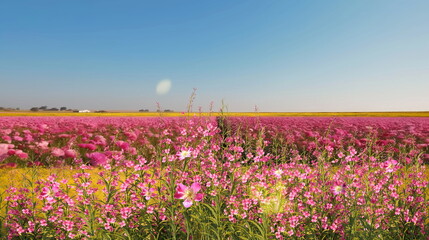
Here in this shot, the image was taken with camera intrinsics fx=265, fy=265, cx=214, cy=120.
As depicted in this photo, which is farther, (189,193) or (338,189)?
(338,189)

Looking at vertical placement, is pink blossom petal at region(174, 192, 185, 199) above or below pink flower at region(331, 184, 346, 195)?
above

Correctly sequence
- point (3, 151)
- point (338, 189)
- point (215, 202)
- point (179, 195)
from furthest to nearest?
1. point (3, 151)
2. point (338, 189)
3. point (215, 202)
4. point (179, 195)

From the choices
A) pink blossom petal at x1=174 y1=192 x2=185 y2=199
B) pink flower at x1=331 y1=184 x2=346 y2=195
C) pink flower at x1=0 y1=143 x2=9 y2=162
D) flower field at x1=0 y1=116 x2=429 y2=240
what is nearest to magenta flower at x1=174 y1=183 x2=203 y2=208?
pink blossom petal at x1=174 y1=192 x2=185 y2=199

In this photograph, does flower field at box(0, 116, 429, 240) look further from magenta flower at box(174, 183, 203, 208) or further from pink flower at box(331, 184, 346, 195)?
magenta flower at box(174, 183, 203, 208)

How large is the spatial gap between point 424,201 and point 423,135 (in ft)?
20.8

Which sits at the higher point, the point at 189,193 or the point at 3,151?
the point at 189,193

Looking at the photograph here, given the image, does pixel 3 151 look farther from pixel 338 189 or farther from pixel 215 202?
pixel 338 189

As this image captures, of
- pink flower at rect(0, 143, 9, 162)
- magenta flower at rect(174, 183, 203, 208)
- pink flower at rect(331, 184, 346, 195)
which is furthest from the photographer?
pink flower at rect(0, 143, 9, 162)

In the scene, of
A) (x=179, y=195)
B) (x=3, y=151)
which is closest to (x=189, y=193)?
(x=179, y=195)

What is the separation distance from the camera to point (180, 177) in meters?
2.50

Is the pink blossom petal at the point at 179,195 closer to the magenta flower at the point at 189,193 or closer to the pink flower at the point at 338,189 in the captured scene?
the magenta flower at the point at 189,193

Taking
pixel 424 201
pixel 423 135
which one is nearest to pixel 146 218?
pixel 424 201

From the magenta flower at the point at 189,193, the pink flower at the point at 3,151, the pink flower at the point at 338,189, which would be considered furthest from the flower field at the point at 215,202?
the pink flower at the point at 3,151

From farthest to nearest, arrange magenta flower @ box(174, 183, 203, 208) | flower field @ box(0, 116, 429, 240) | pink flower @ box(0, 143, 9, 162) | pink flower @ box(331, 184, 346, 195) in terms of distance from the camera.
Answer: pink flower @ box(0, 143, 9, 162), pink flower @ box(331, 184, 346, 195), flower field @ box(0, 116, 429, 240), magenta flower @ box(174, 183, 203, 208)
